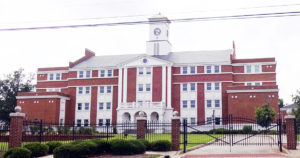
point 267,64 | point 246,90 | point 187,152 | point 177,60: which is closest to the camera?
point 187,152

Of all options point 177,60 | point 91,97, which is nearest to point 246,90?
point 177,60

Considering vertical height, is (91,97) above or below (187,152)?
above

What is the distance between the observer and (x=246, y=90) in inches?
2140

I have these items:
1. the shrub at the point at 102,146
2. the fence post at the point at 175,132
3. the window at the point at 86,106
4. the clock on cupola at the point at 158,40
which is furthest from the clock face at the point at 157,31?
the shrub at the point at 102,146

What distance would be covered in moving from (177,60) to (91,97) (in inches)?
644

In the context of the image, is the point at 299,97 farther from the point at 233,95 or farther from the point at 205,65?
the point at 205,65

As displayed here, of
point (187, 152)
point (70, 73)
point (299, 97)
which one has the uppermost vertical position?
point (70, 73)

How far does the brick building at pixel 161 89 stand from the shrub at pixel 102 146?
35.7 m

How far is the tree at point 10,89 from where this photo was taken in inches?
2810

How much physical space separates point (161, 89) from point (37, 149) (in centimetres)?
4017

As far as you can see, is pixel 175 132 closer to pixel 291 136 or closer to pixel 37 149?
pixel 291 136

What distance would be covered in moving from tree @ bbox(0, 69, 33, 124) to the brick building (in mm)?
10309

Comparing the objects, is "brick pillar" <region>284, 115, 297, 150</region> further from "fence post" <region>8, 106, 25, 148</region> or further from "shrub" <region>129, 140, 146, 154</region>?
"fence post" <region>8, 106, 25, 148</region>

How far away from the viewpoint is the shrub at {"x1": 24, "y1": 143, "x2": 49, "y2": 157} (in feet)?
66.1
